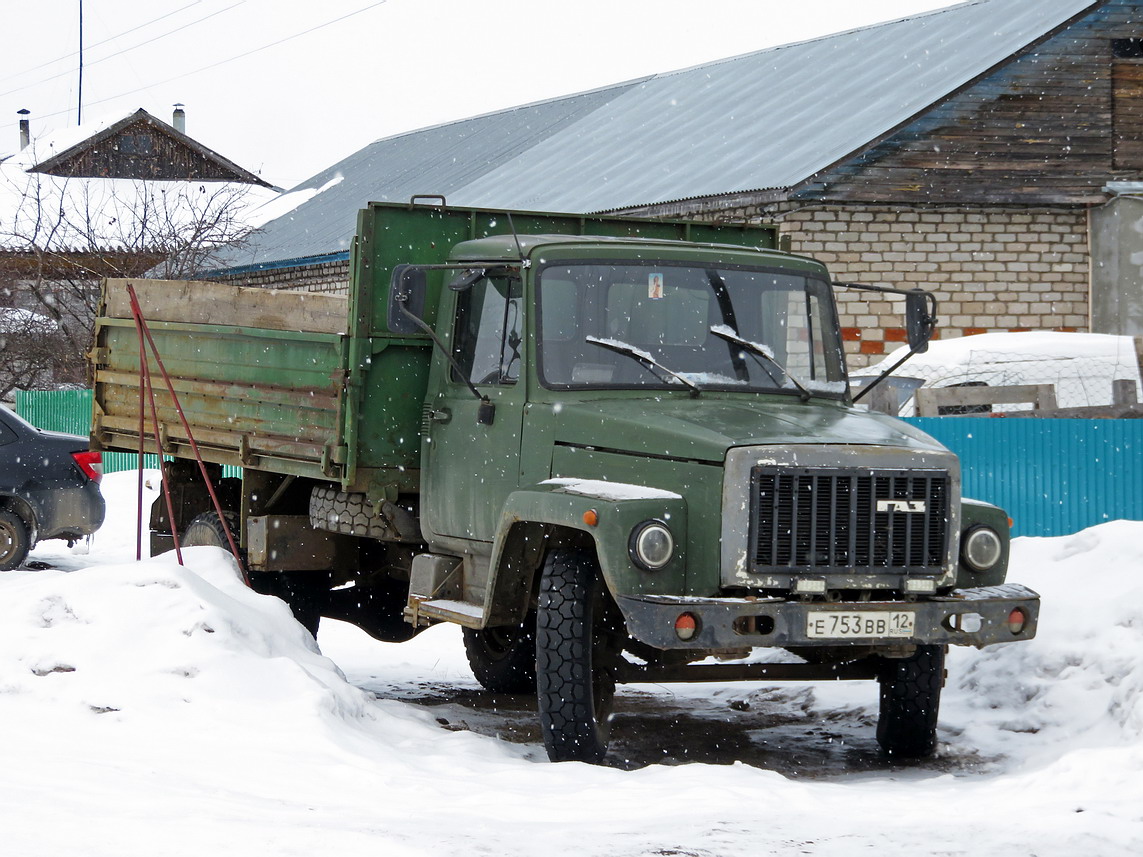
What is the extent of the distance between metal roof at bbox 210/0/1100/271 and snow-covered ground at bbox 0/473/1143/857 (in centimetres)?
1084

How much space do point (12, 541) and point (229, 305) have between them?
5651 mm

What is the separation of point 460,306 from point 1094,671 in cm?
349

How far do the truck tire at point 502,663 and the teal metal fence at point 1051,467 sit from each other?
5.50m

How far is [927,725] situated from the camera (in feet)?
24.6

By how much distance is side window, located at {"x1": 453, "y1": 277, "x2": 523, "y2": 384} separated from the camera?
24.9 ft

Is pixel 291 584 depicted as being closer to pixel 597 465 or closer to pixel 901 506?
pixel 597 465

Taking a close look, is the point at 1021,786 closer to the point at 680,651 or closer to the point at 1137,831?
the point at 1137,831

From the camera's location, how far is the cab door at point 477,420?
7.56m

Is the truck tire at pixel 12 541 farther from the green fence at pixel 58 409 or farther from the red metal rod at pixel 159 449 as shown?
the green fence at pixel 58 409

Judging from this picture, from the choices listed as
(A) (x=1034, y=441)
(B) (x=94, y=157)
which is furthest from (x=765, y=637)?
(B) (x=94, y=157)

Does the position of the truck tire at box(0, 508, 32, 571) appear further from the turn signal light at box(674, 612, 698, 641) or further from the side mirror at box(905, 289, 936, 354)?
the turn signal light at box(674, 612, 698, 641)

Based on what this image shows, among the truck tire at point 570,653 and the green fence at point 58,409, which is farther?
the green fence at point 58,409

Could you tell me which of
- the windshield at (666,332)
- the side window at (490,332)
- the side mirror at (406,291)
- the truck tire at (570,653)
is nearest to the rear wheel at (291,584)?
the side window at (490,332)

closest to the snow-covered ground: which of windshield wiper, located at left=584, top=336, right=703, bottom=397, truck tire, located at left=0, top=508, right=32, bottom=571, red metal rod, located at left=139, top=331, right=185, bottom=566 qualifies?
red metal rod, located at left=139, top=331, right=185, bottom=566
